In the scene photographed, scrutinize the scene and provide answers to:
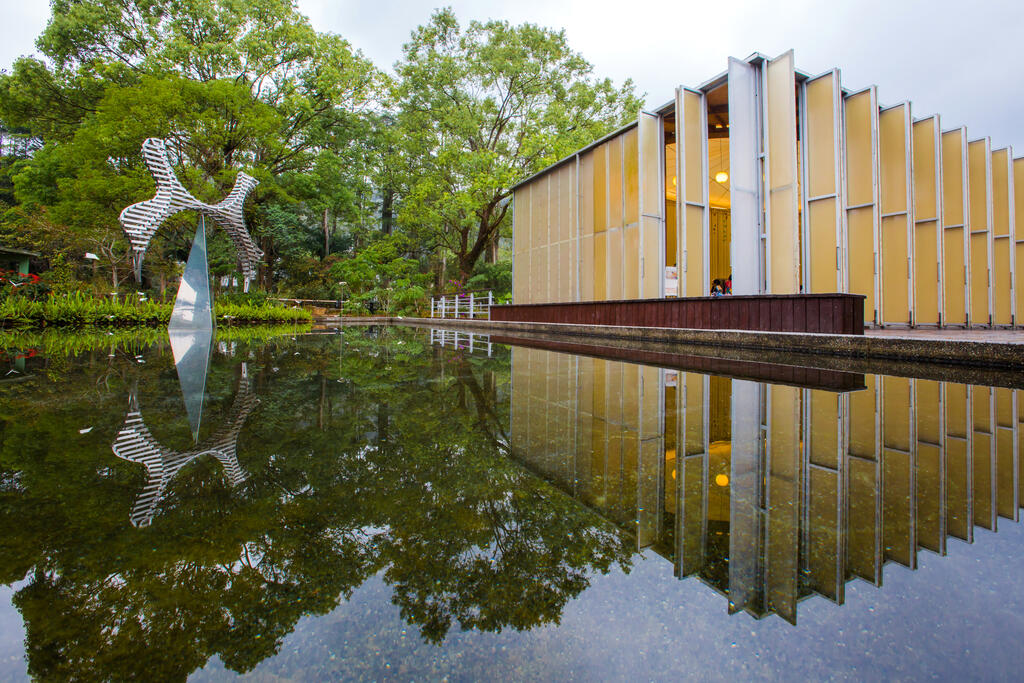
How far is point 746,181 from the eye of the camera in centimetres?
951

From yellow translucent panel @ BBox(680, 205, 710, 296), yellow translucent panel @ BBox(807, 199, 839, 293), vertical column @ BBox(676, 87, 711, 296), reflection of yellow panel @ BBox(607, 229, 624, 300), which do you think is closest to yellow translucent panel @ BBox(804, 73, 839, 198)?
yellow translucent panel @ BBox(807, 199, 839, 293)

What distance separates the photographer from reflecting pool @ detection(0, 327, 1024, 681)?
851mm

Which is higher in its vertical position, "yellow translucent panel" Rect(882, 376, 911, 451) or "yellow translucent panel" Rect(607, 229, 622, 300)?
"yellow translucent panel" Rect(607, 229, 622, 300)

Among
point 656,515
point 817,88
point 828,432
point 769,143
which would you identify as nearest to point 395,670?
point 656,515

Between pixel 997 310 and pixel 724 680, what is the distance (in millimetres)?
18395

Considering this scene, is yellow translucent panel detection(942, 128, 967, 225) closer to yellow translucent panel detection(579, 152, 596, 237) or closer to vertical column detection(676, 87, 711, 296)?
vertical column detection(676, 87, 711, 296)

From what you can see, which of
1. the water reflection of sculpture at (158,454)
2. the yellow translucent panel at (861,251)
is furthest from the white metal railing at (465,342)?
the yellow translucent panel at (861,251)

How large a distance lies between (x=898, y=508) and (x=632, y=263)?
1032cm

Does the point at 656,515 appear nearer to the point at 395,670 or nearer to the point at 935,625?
the point at 935,625

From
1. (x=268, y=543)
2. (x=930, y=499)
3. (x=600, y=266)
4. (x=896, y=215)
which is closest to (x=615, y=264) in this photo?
(x=600, y=266)

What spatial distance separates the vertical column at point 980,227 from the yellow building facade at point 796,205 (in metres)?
0.03

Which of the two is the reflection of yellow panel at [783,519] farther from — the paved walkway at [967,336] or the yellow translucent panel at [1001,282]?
the yellow translucent panel at [1001,282]

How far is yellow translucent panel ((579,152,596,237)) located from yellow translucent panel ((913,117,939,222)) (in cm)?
804

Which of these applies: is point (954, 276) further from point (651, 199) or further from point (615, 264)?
point (615, 264)
